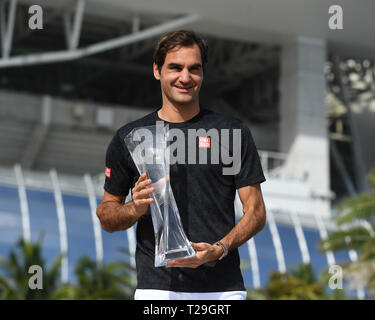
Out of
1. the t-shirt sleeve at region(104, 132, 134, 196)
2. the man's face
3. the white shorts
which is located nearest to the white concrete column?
the t-shirt sleeve at region(104, 132, 134, 196)

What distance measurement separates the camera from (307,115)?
4116cm

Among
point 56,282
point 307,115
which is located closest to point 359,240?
point 56,282

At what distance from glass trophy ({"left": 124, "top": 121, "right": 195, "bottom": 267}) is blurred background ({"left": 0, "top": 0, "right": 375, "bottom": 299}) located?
1218cm

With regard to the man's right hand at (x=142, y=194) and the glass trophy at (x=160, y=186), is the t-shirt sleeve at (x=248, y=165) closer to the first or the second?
the glass trophy at (x=160, y=186)

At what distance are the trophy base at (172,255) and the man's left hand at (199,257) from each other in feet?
0.06

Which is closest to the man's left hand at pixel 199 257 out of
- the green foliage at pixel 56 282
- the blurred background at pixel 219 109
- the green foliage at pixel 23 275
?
the blurred background at pixel 219 109

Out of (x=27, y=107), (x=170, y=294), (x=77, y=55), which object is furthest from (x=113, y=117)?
(x=170, y=294)

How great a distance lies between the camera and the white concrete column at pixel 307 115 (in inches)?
1609

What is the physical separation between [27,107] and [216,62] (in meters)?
13.3

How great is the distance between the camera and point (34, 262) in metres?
22.9

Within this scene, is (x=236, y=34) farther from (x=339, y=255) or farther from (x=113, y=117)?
(x=339, y=255)

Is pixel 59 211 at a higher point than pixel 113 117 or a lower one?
lower
